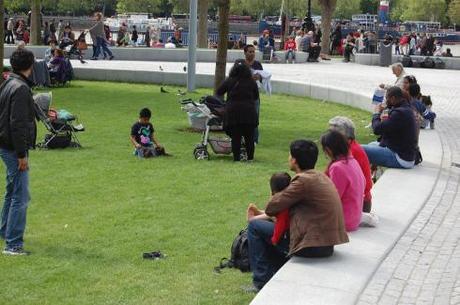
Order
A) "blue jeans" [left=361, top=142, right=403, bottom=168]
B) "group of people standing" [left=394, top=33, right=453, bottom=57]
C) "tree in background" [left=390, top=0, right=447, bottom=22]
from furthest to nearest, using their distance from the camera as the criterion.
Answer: "tree in background" [left=390, top=0, right=447, bottom=22]
"group of people standing" [left=394, top=33, right=453, bottom=57]
"blue jeans" [left=361, top=142, right=403, bottom=168]

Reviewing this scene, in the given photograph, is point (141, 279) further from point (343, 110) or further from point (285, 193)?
point (343, 110)

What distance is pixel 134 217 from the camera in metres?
9.75

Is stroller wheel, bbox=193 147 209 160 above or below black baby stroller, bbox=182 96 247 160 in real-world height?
below

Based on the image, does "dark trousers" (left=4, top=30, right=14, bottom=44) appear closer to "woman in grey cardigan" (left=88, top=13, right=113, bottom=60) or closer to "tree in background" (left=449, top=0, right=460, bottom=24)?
→ "woman in grey cardigan" (left=88, top=13, right=113, bottom=60)

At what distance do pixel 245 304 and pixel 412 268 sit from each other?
1.68m

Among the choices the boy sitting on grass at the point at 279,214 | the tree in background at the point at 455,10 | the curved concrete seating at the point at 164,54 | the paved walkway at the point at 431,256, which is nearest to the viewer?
the paved walkway at the point at 431,256

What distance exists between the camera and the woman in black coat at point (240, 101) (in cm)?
1288

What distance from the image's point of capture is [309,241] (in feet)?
22.8

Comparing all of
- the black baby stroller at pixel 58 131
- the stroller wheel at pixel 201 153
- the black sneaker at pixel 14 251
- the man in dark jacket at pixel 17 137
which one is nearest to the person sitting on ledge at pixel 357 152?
the man in dark jacket at pixel 17 137

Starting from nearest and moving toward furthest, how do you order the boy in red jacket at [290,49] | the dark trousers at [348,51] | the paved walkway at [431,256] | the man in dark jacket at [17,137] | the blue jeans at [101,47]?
the paved walkway at [431,256] < the man in dark jacket at [17,137] < the blue jeans at [101,47] < the boy in red jacket at [290,49] < the dark trousers at [348,51]

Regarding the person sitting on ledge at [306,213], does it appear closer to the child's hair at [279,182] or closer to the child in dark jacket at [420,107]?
the child's hair at [279,182]

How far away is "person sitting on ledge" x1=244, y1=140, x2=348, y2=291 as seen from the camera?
22.6 ft

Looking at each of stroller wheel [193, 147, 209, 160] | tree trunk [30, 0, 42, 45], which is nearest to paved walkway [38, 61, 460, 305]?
stroller wheel [193, 147, 209, 160]

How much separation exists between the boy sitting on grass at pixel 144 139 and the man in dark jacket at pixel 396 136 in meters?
3.79
